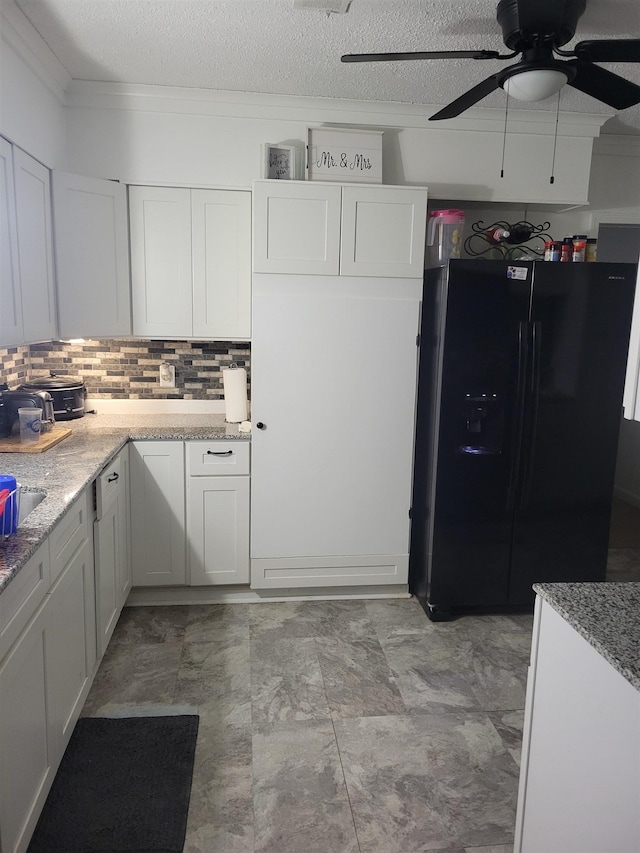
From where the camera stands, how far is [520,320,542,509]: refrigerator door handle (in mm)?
2996

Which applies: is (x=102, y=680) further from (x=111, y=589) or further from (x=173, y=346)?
(x=173, y=346)

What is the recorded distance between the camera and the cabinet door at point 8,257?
232 cm

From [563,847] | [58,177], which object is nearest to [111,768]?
[563,847]

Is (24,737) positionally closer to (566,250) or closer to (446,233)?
(446,233)

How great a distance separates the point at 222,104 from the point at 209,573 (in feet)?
7.76

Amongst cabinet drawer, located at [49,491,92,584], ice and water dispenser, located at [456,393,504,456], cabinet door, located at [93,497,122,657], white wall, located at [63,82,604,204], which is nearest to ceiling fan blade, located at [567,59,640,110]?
white wall, located at [63,82,604,204]

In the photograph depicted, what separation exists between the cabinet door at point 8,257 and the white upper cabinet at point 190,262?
79 cm

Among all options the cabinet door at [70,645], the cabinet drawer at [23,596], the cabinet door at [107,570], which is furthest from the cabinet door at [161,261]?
the cabinet drawer at [23,596]

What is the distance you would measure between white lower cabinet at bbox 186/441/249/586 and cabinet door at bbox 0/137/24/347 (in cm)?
100

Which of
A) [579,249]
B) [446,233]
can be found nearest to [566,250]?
[579,249]

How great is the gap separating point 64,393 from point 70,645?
1.52 m

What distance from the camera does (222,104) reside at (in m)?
3.08

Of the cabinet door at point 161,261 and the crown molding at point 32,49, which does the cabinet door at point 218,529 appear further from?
the crown molding at point 32,49

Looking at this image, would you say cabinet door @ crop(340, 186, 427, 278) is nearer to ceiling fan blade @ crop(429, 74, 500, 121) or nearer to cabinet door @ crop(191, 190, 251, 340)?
cabinet door @ crop(191, 190, 251, 340)
